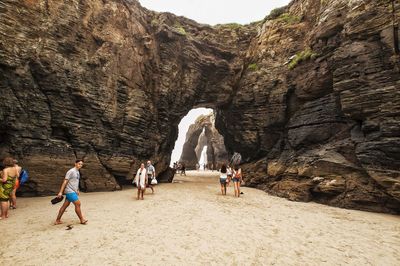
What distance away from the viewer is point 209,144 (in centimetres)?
6138

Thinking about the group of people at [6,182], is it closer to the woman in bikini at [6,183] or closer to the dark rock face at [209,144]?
the woman in bikini at [6,183]

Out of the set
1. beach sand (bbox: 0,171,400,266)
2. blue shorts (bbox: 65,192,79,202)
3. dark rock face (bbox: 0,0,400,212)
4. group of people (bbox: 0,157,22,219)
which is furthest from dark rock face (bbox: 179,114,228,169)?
blue shorts (bbox: 65,192,79,202)

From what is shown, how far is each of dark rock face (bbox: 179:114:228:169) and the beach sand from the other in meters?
44.4

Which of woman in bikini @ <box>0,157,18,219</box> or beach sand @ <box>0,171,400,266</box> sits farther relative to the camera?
woman in bikini @ <box>0,157,18,219</box>

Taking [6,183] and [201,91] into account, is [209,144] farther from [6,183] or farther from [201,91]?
[6,183]

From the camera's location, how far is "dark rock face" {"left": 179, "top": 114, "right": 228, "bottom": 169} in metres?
56.8

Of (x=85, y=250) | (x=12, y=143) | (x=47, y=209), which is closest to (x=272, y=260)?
(x=85, y=250)

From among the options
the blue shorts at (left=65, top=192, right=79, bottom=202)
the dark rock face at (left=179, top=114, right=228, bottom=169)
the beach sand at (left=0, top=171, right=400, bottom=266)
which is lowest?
the beach sand at (left=0, top=171, right=400, bottom=266)

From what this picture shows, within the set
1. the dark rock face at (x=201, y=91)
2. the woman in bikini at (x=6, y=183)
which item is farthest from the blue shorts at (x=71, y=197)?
the dark rock face at (x=201, y=91)

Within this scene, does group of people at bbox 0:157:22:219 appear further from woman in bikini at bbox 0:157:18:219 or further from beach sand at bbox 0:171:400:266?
beach sand at bbox 0:171:400:266

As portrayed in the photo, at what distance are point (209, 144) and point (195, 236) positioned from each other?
176ft

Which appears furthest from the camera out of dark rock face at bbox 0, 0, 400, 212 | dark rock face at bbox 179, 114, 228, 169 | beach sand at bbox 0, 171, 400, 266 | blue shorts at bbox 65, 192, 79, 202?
dark rock face at bbox 179, 114, 228, 169

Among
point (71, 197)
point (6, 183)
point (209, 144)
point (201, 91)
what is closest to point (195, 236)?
point (71, 197)

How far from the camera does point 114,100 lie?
1859 centimetres
